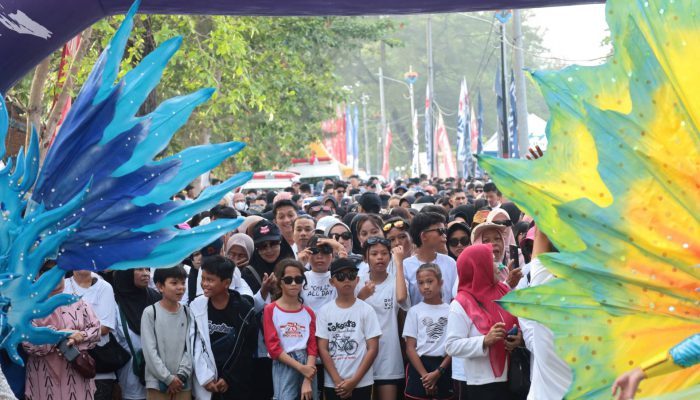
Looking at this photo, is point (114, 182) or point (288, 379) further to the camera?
point (288, 379)

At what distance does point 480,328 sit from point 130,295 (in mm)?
2303

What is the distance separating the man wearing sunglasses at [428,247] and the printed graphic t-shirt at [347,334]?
0.59 metres

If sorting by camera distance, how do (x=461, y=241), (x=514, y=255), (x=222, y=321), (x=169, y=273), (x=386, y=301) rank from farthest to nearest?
(x=514, y=255) → (x=461, y=241) → (x=386, y=301) → (x=222, y=321) → (x=169, y=273)

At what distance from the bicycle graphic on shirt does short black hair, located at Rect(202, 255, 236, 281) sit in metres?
0.75

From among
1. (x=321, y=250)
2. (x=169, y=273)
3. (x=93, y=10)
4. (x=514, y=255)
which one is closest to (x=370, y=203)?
(x=514, y=255)

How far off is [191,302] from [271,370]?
2.16ft

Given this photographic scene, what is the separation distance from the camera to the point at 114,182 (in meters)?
4.28

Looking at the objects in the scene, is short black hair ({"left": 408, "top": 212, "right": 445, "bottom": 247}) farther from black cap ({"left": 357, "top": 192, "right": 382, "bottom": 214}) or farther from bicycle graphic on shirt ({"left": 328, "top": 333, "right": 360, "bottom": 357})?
black cap ({"left": 357, "top": 192, "right": 382, "bottom": 214})

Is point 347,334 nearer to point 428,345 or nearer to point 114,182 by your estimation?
point 428,345

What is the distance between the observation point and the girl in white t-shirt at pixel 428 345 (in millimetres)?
6996

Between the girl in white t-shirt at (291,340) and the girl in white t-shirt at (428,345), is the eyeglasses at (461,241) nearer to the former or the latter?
the girl in white t-shirt at (428,345)

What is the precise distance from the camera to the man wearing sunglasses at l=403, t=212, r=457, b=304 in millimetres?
7664

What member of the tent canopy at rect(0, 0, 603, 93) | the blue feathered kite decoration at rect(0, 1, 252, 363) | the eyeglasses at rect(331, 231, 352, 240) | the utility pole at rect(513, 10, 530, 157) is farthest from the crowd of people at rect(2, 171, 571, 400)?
the utility pole at rect(513, 10, 530, 157)

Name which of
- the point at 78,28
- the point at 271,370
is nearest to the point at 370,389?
the point at 271,370
